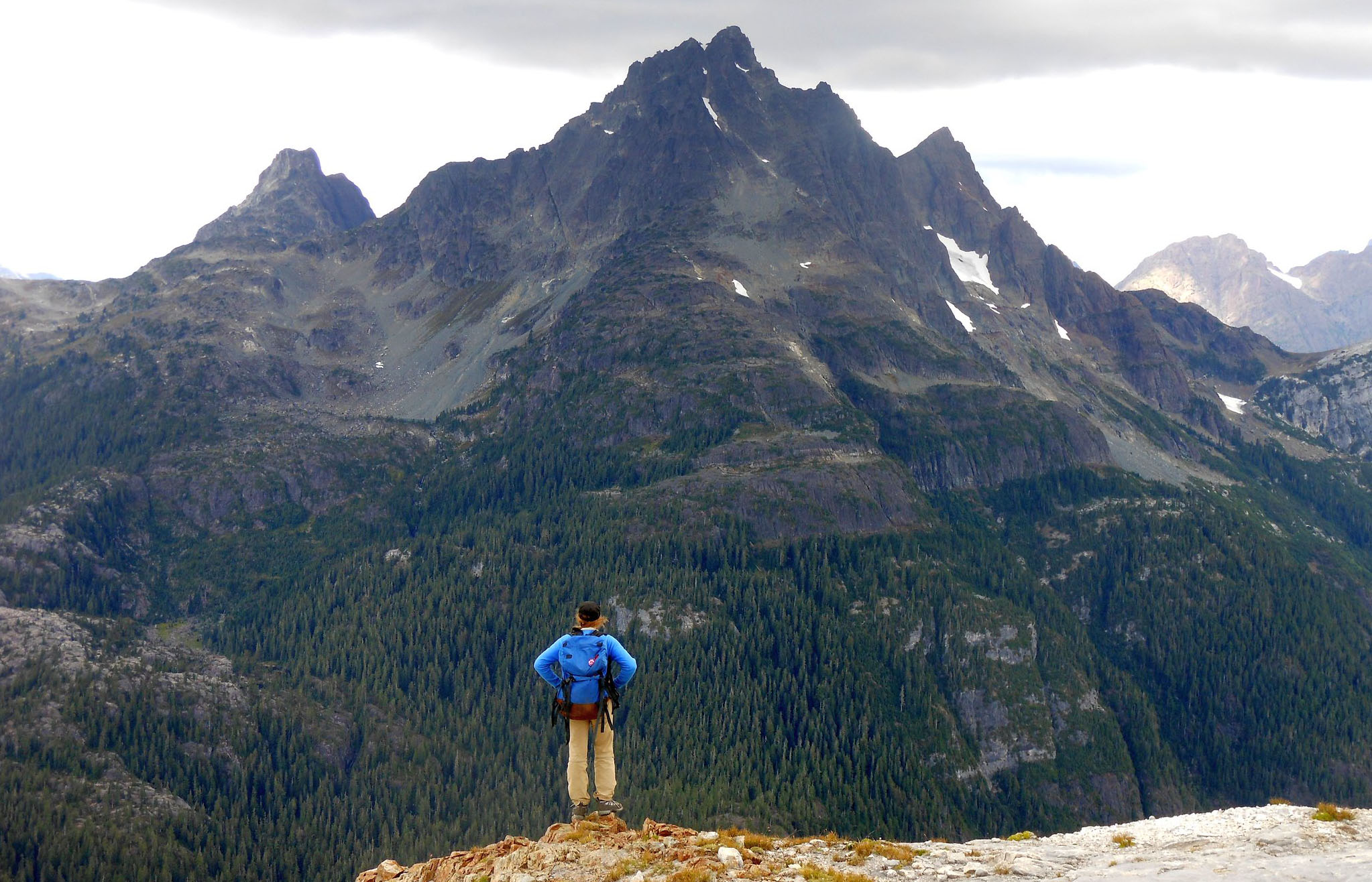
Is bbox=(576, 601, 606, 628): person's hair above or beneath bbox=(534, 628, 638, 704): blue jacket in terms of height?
above

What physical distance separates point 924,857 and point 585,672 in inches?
640

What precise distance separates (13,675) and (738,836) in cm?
21113

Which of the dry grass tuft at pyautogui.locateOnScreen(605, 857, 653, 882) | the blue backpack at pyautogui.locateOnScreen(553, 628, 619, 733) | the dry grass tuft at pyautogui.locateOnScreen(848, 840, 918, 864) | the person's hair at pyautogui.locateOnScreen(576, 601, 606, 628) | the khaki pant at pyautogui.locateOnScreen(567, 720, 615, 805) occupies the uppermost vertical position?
the person's hair at pyautogui.locateOnScreen(576, 601, 606, 628)

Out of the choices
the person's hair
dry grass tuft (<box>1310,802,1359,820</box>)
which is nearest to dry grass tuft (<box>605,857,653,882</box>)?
the person's hair

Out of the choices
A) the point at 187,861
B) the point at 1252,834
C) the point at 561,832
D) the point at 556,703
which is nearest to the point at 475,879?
the point at 561,832

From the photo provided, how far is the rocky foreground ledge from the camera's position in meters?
35.3

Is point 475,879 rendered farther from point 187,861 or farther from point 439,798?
point 439,798

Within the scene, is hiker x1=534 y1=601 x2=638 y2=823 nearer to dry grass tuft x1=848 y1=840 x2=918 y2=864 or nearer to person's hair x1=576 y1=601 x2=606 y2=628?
person's hair x1=576 y1=601 x2=606 y2=628

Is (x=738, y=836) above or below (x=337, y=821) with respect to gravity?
above

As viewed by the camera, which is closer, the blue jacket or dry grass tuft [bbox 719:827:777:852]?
the blue jacket

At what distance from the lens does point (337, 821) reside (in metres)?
181

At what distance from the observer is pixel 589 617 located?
127ft

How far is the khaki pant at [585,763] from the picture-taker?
1533 inches

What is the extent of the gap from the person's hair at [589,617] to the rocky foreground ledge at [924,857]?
882 cm
